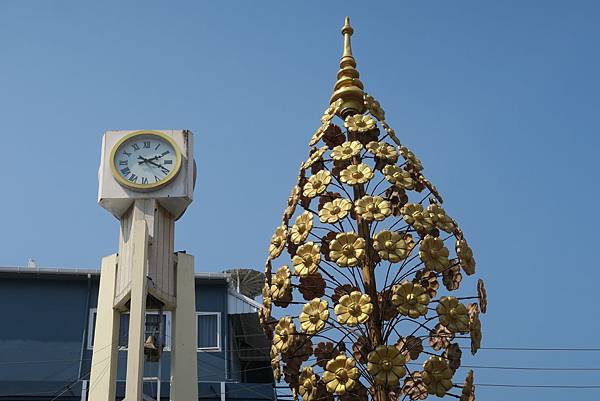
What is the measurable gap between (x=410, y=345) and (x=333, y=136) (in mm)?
3077

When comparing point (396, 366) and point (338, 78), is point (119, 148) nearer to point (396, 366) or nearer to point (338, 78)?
point (338, 78)

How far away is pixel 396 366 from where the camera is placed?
317 inches

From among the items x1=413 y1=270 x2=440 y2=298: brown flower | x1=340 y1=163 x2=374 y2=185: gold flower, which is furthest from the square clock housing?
x1=413 y1=270 x2=440 y2=298: brown flower

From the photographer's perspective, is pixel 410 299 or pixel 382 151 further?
pixel 382 151

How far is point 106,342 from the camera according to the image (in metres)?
12.8

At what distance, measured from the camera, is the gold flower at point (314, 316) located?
8.45 metres

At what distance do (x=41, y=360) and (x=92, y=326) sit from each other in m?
1.57

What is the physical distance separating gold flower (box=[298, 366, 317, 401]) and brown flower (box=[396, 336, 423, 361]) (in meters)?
0.96

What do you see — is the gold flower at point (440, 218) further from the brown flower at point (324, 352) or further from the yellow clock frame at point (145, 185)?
the yellow clock frame at point (145, 185)

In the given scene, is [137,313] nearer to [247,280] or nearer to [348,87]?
[348,87]

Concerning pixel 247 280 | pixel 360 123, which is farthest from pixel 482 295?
pixel 247 280

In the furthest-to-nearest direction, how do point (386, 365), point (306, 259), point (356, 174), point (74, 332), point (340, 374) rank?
1. point (74, 332)
2. point (356, 174)
3. point (306, 259)
4. point (340, 374)
5. point (386, 365)

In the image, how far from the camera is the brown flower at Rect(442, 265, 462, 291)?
8867mm

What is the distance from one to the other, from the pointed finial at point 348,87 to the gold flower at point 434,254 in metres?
2.50
